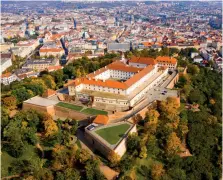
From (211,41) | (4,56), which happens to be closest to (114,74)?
(4,56)

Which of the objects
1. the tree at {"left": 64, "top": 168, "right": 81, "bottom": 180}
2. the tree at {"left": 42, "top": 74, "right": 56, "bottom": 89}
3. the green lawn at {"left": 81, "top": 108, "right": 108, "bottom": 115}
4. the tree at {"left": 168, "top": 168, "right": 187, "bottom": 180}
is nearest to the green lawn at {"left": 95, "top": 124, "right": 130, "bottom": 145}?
the green lawn at {"left": 81, "top": 108, "right": 108, "bottom": 115}

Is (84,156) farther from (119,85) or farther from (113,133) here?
(119,85)

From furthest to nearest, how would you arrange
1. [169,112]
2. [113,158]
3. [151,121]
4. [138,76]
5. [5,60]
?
[5,60] < [138,76] < [169,112] < [151,121] < [113,158]

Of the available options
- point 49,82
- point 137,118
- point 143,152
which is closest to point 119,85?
point 137,118

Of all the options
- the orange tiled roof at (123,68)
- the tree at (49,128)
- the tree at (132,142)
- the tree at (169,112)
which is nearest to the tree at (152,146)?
the tree at (132,142)

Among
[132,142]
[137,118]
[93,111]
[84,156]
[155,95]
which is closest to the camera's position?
[84,156]

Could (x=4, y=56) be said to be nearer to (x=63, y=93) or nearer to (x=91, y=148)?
(x=63, y=93)

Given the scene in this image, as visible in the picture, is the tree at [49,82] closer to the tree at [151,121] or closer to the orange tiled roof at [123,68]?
the orange tiled roof at [123,68]
